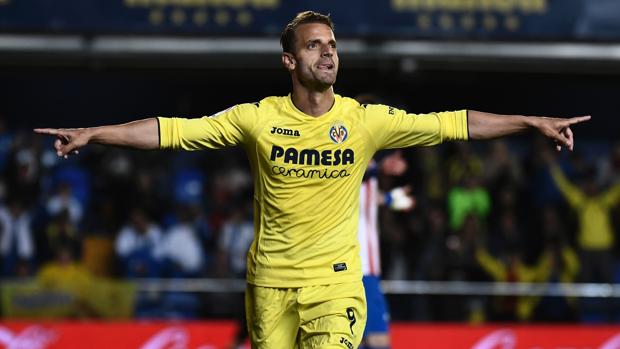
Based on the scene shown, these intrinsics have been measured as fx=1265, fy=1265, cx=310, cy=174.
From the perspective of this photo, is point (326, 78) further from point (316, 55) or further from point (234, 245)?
point (234, 245)

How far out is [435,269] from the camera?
44.9ft

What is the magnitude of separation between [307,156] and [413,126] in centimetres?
57

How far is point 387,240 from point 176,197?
276 centimetres

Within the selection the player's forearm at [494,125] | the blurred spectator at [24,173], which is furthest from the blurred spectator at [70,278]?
the player's forearm at [494,125]

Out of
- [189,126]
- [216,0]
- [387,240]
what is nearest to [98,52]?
[216,0]

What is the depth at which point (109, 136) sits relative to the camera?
6160mm

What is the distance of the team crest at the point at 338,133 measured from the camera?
21.1 feet

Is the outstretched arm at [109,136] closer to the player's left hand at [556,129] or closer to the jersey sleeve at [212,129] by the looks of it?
the jersey sleeve at [212,129]

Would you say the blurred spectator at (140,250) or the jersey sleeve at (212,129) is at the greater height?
the jersey sleeve at (212,129)

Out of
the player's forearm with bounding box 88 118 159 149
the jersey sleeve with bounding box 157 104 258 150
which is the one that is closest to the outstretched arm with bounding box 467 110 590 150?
the jersey sleeve with bounding box 157 104 258 150

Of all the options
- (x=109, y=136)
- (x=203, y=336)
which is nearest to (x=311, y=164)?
(x=109, y=136)

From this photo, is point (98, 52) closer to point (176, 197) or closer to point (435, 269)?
point (176, 197)

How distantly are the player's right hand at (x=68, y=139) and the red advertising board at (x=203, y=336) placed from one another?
6945 millimetres

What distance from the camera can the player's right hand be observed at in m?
6.05
